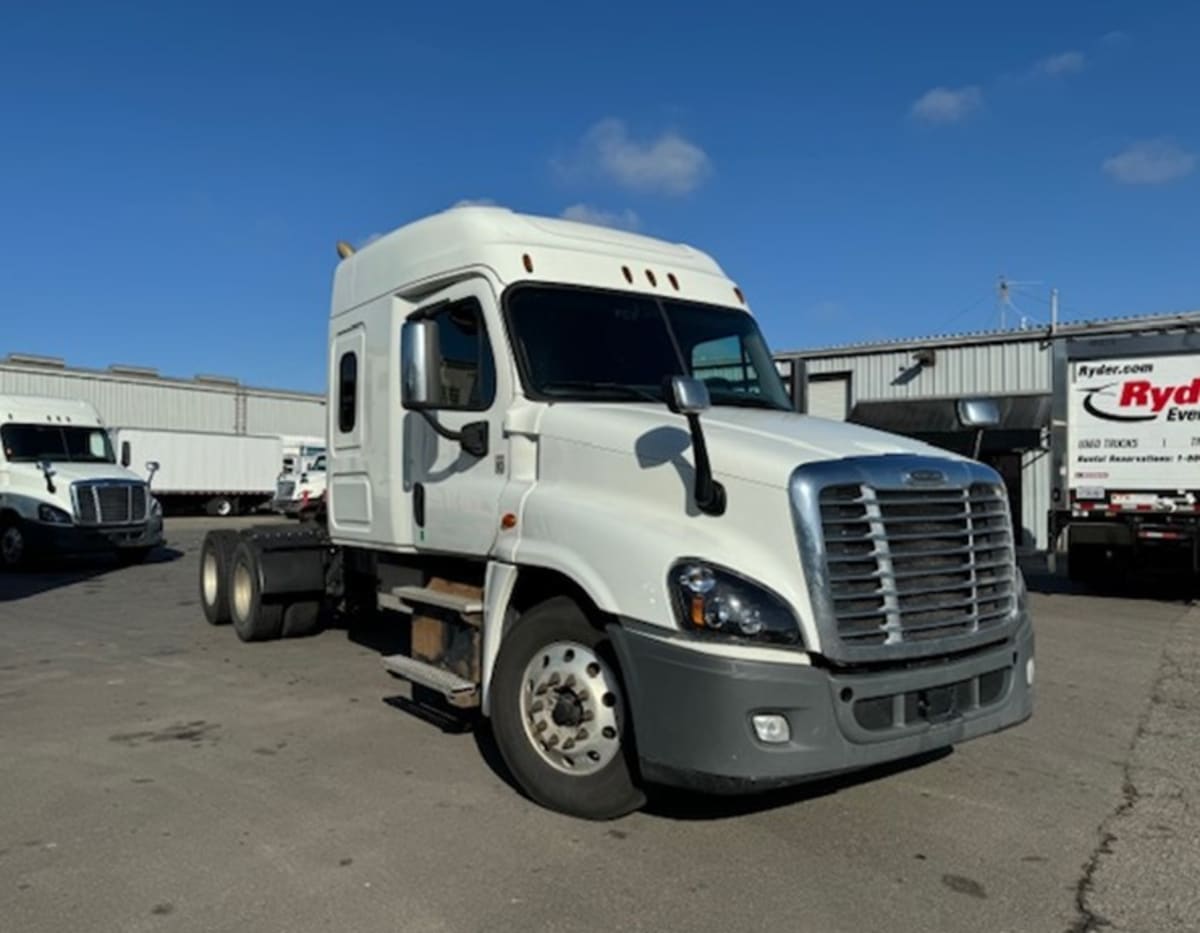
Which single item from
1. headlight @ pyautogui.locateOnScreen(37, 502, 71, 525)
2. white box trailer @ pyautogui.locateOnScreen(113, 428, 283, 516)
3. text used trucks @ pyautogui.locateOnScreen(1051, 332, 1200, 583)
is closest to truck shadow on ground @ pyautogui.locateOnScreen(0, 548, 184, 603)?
headlight @ pyautogui.locateOnScreen(37, 502, 71, 525)

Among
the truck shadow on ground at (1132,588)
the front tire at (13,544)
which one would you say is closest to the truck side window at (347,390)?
the truck shadow on ground at (1132,588)

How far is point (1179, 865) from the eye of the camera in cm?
437

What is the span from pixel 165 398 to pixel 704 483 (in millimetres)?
43973

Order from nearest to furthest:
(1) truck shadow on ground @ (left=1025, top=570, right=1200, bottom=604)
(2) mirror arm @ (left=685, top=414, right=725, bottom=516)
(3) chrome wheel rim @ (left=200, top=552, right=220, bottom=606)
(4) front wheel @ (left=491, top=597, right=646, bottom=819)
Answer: (2) mirror arm @ (left=685, top=414, right=725, bottom=516)
(4) front wheel @ (left=491, top=597, right=646, bottom=819)
(3) chrome wheel rim @ (left=200, top=552, right=220, bottom=606)
(1) truck shadow on ground @ (left=1025, top=570, right=1200, bottom=604)

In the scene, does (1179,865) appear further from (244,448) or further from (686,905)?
(244,448)

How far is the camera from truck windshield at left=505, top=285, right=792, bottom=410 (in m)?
5.52

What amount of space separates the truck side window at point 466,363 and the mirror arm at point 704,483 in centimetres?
157

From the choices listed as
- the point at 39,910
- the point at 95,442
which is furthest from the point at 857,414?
the point at 39,910

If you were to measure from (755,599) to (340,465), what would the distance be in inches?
179

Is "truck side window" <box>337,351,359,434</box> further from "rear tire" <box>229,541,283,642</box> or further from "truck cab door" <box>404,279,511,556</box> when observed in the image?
"rear tire" <box>229,541,283,642</box>

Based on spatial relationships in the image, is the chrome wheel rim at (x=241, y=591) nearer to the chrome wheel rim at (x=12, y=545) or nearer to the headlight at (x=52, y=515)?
the headlight at (x=52, y=515)

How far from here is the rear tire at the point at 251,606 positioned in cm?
926

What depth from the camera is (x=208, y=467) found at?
1471 inches

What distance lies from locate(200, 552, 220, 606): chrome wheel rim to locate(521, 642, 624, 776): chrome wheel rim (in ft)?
21.3
